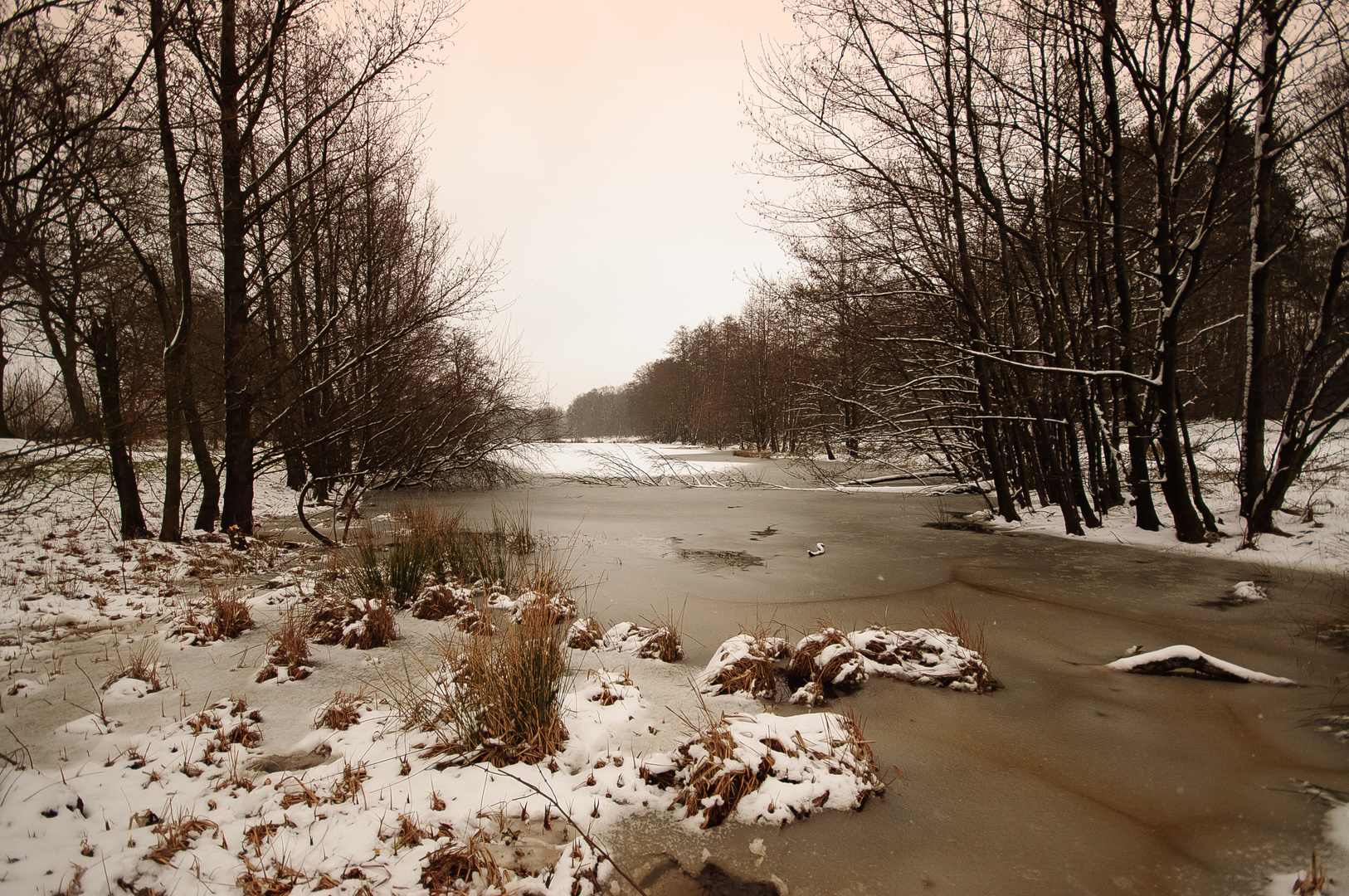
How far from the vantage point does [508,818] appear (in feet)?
8.11

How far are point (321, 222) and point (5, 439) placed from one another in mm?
4335

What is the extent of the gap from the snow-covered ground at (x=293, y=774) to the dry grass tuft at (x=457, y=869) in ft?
0.03

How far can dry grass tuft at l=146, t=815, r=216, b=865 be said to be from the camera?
7.05 feet

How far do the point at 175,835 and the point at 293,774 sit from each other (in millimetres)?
514

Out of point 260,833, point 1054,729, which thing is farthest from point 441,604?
point 1054,729

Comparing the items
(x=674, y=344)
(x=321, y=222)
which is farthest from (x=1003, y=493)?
(x=674, y=344)

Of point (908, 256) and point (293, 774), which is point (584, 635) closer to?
point (293, 774)

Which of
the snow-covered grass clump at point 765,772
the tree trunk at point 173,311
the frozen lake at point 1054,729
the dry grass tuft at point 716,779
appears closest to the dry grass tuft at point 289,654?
the frozen lake at point 1054,729

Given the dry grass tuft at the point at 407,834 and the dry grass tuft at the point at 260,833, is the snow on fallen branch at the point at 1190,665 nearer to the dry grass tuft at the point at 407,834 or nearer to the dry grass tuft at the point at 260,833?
the dry grass tuft at the point at 407,834

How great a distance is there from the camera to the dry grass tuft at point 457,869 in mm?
2064

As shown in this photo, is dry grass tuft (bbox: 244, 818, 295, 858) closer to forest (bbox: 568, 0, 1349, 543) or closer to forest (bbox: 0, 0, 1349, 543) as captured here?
forest (bbox: 0, 0, 1349, 543)

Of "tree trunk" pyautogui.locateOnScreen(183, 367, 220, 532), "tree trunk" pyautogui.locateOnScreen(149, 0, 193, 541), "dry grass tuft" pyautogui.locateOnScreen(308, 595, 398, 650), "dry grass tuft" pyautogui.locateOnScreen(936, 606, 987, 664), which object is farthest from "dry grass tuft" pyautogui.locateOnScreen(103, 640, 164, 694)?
"dry grass tuft" pyautogui.locateOnScreen(936, 606, 987, 664)

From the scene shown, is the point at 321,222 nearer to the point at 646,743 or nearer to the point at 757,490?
the point at 646,743

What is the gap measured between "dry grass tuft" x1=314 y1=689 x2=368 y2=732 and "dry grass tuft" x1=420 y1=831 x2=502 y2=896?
128 cm
